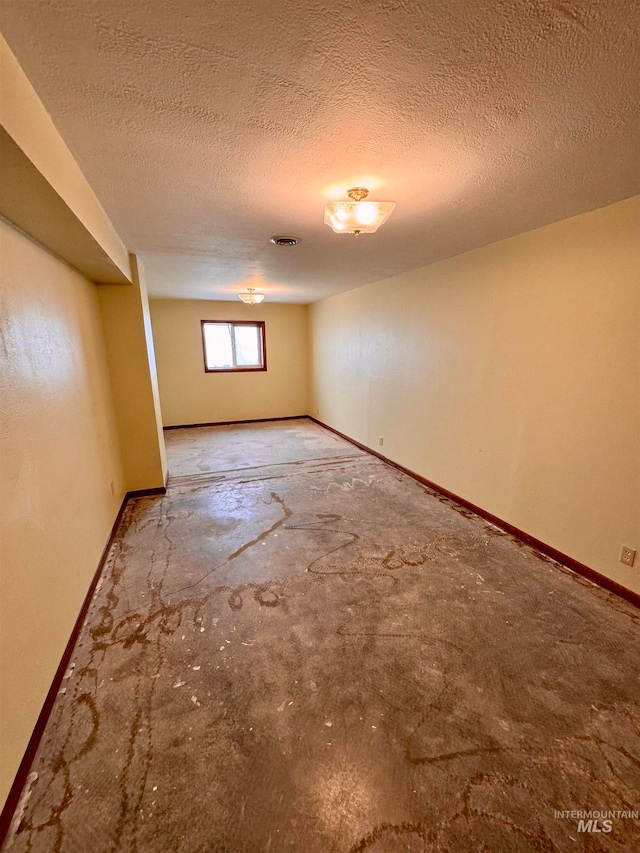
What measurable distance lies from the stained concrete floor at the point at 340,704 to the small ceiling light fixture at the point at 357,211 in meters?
2.16

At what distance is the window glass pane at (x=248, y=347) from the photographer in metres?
6.47

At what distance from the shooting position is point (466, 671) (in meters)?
1.57

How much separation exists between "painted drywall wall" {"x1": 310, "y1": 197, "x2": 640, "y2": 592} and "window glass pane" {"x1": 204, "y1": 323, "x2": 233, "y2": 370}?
3547 mm

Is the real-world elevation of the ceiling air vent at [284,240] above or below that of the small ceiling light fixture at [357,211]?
above

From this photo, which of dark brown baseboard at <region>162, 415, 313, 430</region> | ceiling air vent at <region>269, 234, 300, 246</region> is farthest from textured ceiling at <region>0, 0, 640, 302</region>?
dark brown baseboard at <region>162, 415, 313, 430</region>

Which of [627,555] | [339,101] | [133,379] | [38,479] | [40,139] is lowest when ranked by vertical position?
[627,555]

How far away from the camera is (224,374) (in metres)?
6.36

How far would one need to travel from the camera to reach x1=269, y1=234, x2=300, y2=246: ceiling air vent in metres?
2.50

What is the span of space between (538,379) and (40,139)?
289cm

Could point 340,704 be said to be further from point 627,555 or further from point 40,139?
point 40,139

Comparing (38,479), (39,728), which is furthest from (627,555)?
(38,479)

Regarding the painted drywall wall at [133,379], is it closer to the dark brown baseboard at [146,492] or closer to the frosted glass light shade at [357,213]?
the dark brown baseboard at [146,492]

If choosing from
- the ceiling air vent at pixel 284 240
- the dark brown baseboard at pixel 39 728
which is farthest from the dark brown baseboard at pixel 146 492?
the ceiling air vent at pixel 284 240

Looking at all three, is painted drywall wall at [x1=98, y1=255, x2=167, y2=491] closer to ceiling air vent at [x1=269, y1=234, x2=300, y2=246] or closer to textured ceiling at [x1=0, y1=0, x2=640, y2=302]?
textured ceiling at [x1=0, y1=0, x2=640, y2=302]
